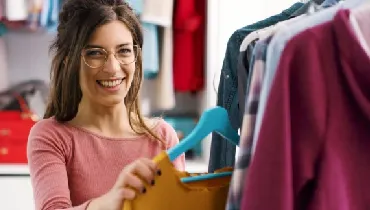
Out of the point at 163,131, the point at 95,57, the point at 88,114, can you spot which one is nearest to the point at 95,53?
the point at 95,57

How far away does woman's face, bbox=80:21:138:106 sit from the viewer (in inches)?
44.3

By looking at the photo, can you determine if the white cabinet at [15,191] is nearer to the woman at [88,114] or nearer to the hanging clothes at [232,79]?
the woman at [88,114]

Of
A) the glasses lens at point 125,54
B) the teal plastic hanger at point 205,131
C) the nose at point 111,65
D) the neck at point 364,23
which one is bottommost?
the teal plastic hanger at point 205,131

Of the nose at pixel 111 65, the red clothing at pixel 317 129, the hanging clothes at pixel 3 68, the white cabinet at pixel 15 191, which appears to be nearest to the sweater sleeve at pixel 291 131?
the red clothing at pixel 317 129

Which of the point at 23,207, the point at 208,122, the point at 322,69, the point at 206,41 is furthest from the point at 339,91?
the point at 23,207

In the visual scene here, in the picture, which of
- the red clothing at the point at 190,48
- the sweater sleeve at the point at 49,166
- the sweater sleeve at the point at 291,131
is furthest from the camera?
the red clothing at the point at 190,48

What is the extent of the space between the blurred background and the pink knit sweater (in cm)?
94

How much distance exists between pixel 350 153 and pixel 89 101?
2.06 ft

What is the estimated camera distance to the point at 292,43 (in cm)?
75

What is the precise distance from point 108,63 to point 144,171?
367 millimetres

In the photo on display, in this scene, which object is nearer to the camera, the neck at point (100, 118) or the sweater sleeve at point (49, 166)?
the sweater sleeve at point (49, 166)

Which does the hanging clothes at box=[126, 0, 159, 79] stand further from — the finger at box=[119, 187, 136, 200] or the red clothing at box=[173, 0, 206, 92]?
the finger at box=[119, 187, 136, 200]

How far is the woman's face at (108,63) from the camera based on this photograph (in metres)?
1.12

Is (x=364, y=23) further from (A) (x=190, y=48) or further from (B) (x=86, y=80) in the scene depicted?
(A) (x=190, y=48)
